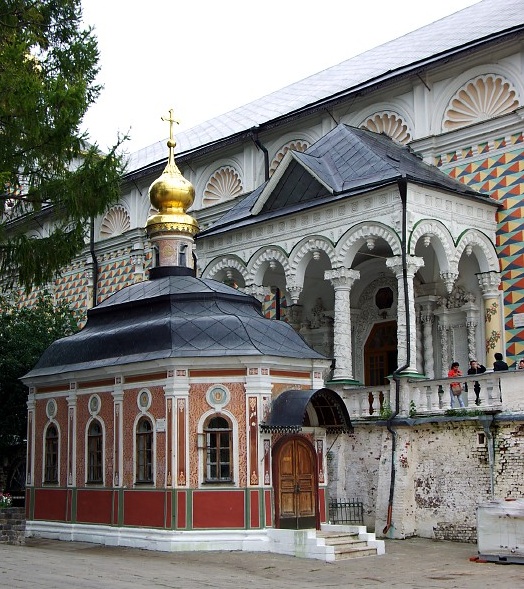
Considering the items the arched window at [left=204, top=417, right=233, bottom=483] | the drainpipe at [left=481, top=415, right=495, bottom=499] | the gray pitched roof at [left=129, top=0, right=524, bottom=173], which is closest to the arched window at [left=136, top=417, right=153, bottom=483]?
the arched window at [left=204, top=417, right=233, bottom=483]

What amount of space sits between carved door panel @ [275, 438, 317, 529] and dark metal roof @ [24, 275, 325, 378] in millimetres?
1598

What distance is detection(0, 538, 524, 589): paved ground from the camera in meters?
11.4

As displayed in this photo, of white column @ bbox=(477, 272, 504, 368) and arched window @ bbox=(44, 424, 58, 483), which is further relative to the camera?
white column @ bbox=(477, 272, 504, 368)

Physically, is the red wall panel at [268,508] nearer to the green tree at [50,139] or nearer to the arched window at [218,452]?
the arched window at [218,452]

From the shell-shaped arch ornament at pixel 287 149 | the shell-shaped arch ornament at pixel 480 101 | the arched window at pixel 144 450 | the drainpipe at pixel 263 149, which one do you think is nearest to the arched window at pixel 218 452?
the arched window at pixel 144 450

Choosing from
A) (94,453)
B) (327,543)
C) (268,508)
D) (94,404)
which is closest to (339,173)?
(94,404)

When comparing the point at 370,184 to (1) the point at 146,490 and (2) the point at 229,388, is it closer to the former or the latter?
(2) the point at 229,388

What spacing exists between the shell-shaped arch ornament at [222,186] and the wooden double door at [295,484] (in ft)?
38.8

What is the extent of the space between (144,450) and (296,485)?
2.65 meters

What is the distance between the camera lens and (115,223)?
31969mm

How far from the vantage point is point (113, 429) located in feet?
55.6

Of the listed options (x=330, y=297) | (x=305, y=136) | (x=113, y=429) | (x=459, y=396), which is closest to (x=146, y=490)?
(x=113, y=429)

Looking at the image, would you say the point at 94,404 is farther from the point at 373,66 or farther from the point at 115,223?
the point at 115,223

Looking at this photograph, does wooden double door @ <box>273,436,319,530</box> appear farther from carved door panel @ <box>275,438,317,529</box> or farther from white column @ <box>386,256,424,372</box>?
white column @ <box>386,256,424,372</box>
